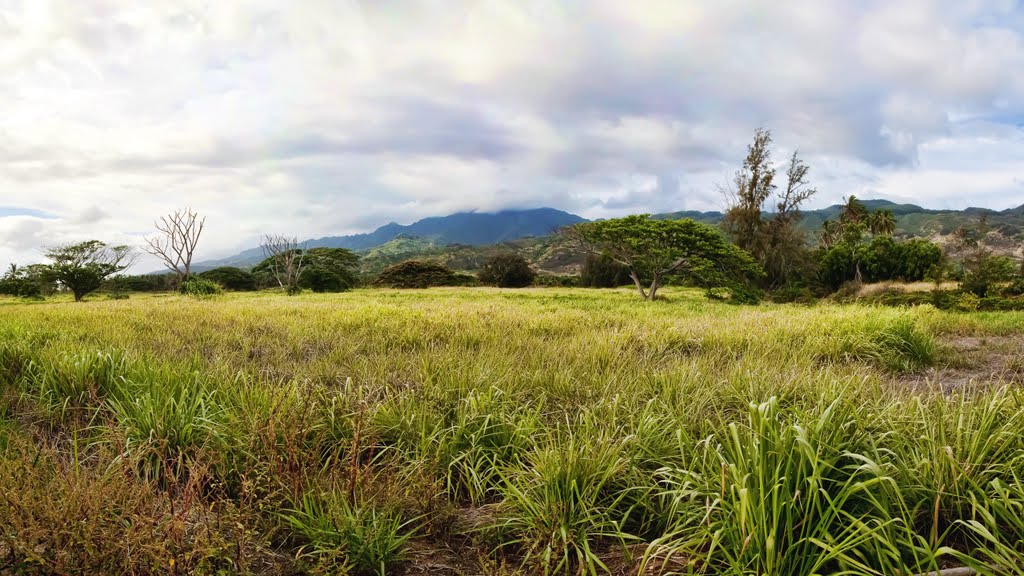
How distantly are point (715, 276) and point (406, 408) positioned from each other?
82.6 ft

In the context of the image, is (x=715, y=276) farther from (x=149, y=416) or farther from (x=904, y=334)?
(x=149, y=416)

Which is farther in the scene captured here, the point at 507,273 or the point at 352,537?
the point at 507,273

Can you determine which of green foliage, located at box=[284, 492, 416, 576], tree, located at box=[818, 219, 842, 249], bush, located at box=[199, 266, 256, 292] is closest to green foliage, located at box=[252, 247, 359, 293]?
bush, located at box=[199, 266, 256, 292]

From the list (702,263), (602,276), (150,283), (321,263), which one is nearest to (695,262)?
(702,263)

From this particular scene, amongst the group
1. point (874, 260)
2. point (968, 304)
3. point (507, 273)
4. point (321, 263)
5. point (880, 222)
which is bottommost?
point (968, 304)

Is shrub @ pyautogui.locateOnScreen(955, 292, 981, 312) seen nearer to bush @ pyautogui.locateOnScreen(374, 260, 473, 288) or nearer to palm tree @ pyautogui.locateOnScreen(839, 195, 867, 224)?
bush @ pyautogui.locateOnScreen(374, 260, 473, 288)

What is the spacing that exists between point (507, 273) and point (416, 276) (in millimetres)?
10859

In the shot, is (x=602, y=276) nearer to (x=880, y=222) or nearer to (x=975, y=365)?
(x=880, y=222)

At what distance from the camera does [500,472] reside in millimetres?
3154

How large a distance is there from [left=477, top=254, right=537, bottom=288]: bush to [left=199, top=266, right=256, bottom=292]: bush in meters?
26.5

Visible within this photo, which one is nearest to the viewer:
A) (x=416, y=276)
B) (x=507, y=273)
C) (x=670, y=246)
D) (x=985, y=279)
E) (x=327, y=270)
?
(x=985, y=279)

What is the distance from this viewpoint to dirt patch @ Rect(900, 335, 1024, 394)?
20.5ft

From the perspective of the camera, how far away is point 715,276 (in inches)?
1024

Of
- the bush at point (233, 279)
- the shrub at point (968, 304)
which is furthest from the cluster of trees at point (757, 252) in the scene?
the bush at point (233, 279)
